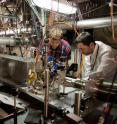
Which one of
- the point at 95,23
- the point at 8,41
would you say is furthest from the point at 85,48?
the point at 8,41

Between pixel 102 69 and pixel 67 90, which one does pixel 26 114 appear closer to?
pixel 67 90

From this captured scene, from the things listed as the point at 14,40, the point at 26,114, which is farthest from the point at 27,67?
the point at 14,40

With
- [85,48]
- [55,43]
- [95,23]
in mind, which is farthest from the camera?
[55,43]

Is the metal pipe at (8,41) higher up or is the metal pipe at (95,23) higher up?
the metal pipe at (95,23)

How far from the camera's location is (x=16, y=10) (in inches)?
110

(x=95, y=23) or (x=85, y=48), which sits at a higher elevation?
(x=95, y=23)

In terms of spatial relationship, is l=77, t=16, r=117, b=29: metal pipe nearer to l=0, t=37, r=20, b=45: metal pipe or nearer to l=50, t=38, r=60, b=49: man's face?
l=50, t=38, r=60, b=49: man's face

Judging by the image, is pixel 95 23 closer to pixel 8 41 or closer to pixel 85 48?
pixel 85 48

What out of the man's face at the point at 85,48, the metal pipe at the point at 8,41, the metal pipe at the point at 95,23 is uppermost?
the metal pipe at the point at 95,23

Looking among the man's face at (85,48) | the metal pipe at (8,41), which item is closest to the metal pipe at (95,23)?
the man's face at (85,48)

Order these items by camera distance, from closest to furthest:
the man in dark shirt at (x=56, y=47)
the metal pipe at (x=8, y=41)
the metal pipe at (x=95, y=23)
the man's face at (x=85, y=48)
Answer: the man in dark shirt at (x=56, y=47), the man's face at (x=85, y=48), the metal pipe at (x=95, y=23), the metal pipe at (x=8, y=41)

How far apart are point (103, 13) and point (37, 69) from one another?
6.36 feet

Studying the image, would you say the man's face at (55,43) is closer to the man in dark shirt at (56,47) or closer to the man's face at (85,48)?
the man in dark shirt at (56,47)

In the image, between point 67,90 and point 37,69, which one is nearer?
point 37,69
